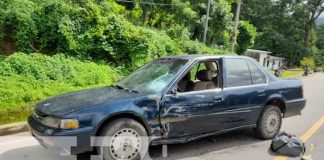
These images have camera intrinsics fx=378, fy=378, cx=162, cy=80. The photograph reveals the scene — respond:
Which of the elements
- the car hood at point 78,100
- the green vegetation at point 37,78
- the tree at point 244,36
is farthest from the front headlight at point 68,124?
the tree at point 244,36

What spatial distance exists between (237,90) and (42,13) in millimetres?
9382

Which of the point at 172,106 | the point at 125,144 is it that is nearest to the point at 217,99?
the point at 172,106

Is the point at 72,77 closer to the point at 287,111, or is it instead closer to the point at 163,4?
the point at 287,111

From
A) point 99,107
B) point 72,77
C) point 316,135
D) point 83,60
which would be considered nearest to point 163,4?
point 83,60

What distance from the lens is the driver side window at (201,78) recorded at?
590cm

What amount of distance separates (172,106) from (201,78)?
1.14 metres

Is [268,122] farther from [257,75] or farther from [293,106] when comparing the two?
[257,75]

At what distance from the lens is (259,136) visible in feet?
22.1

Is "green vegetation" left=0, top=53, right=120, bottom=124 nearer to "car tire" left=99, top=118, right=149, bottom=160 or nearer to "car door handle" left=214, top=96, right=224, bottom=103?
"car tire" left=99, top=118, right=149, bottom=160

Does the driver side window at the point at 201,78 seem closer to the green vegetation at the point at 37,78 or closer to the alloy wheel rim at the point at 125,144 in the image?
the alloy wheel rim at the point at 125,144

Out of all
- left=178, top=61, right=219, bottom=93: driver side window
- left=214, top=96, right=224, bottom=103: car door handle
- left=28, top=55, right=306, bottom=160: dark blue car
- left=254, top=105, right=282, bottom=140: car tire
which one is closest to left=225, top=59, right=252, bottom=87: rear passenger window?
left=28, top=55, right=306, bottom=160: dark blue car

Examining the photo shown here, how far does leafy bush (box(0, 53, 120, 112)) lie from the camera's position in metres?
8.34

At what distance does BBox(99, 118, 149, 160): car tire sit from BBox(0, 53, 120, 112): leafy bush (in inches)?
137

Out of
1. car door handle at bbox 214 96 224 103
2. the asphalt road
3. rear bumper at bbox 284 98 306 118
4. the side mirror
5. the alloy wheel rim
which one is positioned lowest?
the asphalt road
